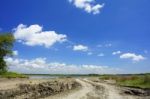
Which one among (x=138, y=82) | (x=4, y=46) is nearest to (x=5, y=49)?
(x=4, y=46)

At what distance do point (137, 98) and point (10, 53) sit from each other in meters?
35.2

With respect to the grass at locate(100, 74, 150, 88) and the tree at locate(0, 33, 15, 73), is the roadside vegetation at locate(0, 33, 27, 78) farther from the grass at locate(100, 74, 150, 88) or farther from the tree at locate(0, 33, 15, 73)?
the grass at locate(100, 74, 150, 88)

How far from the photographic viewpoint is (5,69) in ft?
209

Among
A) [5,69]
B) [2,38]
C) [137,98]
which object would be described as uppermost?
[2,38]

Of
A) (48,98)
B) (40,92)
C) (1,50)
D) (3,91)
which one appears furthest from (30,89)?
(1,50)

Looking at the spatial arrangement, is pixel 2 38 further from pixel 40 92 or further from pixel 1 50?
pixel 40 92

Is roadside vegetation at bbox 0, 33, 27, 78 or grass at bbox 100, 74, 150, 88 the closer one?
grass at bbox 100, 74, 150, 88

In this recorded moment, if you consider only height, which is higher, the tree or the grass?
the tree

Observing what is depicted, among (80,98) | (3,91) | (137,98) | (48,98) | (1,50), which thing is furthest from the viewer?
(1,50)

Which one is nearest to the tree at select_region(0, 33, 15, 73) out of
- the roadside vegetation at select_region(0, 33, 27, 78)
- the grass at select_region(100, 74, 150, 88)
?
the roadside vegetation at select_region(0, 33, 27, 78)

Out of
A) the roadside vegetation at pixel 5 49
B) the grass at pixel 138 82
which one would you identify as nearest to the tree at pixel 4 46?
the roadside vegetation at pixel 5 49

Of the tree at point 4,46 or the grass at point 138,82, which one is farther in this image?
the tree at point 4,46

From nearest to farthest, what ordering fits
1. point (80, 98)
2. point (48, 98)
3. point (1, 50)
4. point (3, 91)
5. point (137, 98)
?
point (3, 91)
point (48, 98)
point (80, 98)
point (137, 98)
point (1, 50)

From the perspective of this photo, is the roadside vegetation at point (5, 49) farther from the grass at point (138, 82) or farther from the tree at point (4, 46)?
the grass at point (138, 82)
